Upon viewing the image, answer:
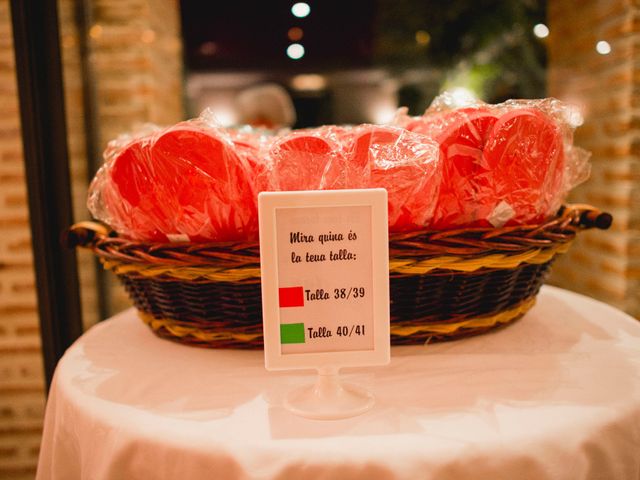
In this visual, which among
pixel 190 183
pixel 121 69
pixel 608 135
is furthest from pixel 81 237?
pixel 608 135

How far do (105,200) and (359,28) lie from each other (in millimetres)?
3124

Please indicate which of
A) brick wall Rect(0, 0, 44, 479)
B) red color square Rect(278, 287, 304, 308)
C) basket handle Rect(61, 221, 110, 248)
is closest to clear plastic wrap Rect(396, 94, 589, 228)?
red color square Rect(278, 287, 304, 308)

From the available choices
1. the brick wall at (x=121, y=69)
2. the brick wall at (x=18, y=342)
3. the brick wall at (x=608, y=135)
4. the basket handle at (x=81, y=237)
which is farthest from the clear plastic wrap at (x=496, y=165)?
the brick wall at (x=121, y=69)

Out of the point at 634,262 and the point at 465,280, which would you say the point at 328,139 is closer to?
the point at 465,280

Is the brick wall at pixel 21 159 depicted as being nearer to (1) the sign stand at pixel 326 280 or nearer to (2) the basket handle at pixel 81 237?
(2) the basket handle at pixel 81 237

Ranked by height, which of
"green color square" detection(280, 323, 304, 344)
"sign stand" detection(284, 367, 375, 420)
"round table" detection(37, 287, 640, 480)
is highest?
"green color square" detection(280, 323, 304, 344)

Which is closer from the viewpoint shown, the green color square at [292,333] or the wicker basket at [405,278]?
the green color square at [292,333]

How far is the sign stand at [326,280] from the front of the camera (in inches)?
25.4

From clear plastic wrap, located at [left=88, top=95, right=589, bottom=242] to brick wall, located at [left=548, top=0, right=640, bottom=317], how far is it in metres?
1.28

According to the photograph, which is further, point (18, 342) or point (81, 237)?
point (18, 342)

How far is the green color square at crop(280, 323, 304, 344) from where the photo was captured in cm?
65

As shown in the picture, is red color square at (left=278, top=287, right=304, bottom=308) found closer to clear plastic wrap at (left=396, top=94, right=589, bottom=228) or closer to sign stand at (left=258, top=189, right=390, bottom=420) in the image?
sign stand at (left=258, top=189, right=390, bottom=420)

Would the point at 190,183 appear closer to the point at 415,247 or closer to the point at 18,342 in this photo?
the point at 415,247

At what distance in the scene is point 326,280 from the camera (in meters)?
0.66
